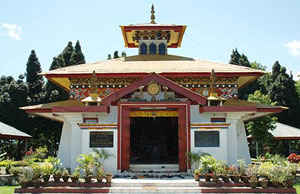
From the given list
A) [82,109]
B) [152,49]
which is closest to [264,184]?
[82,109]

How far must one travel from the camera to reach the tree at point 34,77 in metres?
31.8

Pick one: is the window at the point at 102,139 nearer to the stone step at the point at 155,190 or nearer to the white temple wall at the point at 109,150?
the white temple wall at the point at 109,150

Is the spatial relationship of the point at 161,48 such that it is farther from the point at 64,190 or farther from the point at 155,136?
the point at 64,190

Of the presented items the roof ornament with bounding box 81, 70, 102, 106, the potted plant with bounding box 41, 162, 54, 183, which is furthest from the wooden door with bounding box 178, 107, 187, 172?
the potted plant with bounding box 41, 162, 54, 183

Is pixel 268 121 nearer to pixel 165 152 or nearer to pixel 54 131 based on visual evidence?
pixel 165 152

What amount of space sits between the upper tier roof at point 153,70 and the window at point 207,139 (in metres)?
3.11

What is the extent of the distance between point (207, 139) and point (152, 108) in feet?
9.26

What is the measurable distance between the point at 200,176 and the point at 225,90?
5.23 metres

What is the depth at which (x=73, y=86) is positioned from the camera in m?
15.3

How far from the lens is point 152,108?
551 inches

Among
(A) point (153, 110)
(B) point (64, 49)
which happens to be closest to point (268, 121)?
(A) point (153, 110)

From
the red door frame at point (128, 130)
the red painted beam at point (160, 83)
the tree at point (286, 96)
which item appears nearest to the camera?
the red door frame at point (128, 130)

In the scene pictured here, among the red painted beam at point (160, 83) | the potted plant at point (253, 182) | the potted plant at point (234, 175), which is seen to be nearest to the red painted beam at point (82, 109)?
the red painted beam at point (160, 83)

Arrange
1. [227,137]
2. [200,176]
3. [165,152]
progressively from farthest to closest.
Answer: [165,152], [227,137], [200,176]
